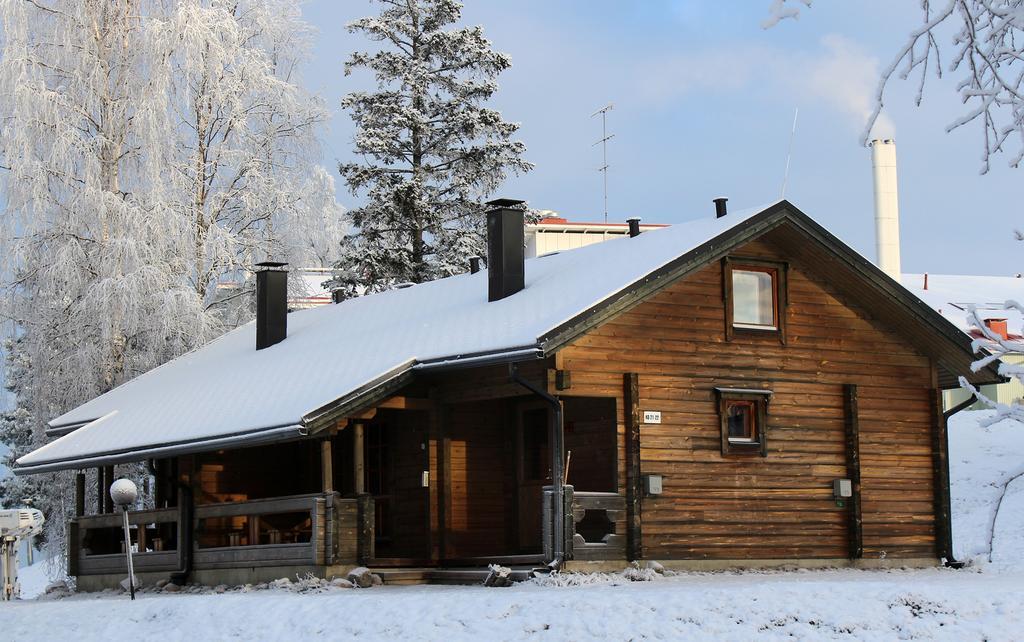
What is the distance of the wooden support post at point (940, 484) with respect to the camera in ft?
69.5

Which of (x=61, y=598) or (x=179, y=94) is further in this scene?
(x=179, y=94)

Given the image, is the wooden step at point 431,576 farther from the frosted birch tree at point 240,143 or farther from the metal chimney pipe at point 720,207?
the frosted birch tree at point 240,143

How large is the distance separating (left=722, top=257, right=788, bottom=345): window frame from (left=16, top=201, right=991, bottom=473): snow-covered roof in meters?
0.64

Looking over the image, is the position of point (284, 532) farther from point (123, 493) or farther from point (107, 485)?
point (107, 485)

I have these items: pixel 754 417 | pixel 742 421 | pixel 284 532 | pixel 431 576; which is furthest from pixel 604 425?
pixel 284 532

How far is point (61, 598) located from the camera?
23172 mm

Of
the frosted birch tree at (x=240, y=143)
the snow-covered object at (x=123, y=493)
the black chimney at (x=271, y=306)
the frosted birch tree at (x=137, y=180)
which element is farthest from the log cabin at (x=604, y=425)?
the frosted birch tree at (x=240, y=143)

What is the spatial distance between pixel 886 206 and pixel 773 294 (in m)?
31.4

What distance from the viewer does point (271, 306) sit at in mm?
25594

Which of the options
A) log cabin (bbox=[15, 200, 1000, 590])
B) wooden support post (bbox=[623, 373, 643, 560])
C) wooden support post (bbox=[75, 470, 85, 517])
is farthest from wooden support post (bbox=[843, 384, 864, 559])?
Answer: wooden support post (bbox=[75, 470, 85, 517])

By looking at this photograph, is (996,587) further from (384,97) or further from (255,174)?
(384,97)

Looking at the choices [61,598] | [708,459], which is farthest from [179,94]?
[708,459]

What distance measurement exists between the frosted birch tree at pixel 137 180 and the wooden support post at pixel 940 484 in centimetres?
1393

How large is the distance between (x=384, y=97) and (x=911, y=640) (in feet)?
85.6
